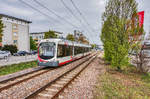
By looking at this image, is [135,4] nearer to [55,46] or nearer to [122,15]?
[122,15]

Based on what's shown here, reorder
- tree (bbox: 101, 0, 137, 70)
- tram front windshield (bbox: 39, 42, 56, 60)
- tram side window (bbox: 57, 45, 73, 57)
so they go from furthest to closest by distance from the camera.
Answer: tram side window (bbox: 57, 45, 73, 57) → tram front windshield (bbox: 39, 42, 56, 60) → tree (bbox: 101, 0, 137, 70)

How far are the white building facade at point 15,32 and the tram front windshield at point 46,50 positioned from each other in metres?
35.0

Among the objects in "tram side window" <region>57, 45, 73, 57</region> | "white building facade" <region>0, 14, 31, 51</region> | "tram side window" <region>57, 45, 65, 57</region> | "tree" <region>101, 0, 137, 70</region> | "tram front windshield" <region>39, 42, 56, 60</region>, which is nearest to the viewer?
"tree" <region>101, 0, 137, 70</region>

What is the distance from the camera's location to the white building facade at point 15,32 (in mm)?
41119

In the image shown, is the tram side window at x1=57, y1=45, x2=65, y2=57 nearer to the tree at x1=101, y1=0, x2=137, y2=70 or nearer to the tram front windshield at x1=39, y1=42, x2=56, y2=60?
the tram front windshield at x1=39, y1=42, x2=56, y2=60

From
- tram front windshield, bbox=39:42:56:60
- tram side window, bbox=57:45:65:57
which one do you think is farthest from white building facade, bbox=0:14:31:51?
tram side window, bbox=57:45:65:57

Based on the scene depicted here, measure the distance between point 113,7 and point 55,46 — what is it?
6.41m

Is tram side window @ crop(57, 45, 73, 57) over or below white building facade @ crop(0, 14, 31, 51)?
below

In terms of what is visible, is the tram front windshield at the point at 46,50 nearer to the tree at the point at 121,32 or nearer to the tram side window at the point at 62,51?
the tram side window at the point at 62,51

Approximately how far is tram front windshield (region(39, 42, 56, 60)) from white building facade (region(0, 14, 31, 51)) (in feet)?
115

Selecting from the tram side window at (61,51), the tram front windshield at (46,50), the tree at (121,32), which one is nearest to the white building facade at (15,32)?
the tram front windshield at (46,50)

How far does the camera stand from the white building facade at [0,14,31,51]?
135 ft

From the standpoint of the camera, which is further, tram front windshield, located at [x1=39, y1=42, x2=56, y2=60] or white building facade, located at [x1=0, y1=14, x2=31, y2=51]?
white building facade, located at [x1=0, y1=14, x2=31, y2=51]

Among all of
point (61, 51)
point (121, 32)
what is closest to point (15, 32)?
point (61, 51)
